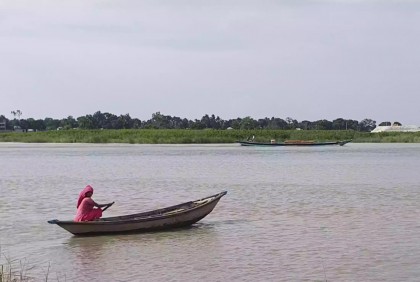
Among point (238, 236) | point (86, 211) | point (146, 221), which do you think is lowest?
point (238, 236)

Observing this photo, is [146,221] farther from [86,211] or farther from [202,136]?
[202,136]

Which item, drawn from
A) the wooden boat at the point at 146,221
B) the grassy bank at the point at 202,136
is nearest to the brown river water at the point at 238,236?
the wooden boat at the point at 146,221

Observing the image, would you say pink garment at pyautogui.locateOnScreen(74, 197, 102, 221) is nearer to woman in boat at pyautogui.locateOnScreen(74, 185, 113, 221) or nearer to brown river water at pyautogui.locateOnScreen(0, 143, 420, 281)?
woman in boat at pyautogui.locateOnScreen(74, 185, 113, 221)

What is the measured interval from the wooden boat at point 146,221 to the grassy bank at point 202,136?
80.4m

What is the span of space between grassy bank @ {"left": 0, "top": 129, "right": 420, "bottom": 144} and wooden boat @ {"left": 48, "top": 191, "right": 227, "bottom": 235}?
264 ft

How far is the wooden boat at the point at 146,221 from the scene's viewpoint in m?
17.7

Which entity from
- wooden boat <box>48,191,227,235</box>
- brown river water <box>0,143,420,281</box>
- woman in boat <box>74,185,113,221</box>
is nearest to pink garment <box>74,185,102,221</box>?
woman in boat <box>74,185,113,221</box>

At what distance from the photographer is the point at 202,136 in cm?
10081

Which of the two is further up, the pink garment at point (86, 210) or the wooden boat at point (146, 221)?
the pink garment at point (86, 210)

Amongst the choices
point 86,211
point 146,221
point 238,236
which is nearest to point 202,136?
point 238,236

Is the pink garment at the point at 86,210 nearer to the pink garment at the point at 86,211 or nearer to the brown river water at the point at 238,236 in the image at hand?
the pink garment at the point at 86,211

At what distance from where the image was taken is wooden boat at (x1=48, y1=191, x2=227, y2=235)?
58.0ft

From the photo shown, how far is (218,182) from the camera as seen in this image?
125 ft

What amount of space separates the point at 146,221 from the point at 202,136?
271 feet
